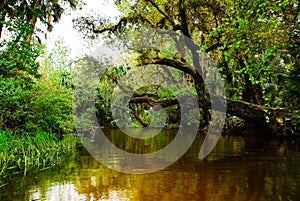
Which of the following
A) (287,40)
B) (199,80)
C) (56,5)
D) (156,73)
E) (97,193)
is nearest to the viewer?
(97,193)

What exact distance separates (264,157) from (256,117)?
17.2 feet

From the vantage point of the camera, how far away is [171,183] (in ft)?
19.1

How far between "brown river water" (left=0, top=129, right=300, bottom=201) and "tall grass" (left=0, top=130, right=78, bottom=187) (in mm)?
518

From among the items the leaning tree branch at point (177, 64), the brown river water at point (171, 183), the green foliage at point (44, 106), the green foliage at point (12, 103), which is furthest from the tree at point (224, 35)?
the green foliage at point (12, 103)

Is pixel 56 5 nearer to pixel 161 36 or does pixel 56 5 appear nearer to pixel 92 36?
pixel 92 36

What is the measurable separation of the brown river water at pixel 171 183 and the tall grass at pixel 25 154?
0.52 m

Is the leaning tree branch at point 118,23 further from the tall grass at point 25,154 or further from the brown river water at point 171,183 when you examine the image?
the brown river water at point 171,183

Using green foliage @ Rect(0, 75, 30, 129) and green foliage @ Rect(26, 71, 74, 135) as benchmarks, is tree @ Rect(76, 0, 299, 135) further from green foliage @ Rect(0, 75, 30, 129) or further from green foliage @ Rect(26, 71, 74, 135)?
green foliage @ Rect(0, 75, 30, 129)

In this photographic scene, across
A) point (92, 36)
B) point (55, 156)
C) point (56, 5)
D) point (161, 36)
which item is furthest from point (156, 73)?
point (55, 156)

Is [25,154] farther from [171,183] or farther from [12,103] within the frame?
[171,183]

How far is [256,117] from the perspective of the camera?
46.4ft

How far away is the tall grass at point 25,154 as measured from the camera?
6.99 metres

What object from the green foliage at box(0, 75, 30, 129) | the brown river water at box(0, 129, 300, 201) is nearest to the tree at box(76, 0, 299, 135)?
the brown river water at box(0, 129, 300, 201)

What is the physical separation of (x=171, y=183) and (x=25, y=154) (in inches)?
184
